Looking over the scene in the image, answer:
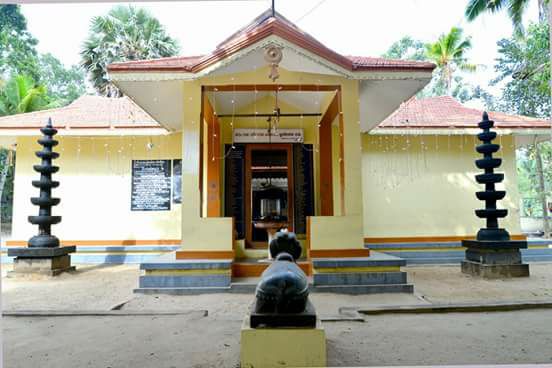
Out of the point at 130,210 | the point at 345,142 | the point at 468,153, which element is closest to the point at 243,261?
the point at 345,142

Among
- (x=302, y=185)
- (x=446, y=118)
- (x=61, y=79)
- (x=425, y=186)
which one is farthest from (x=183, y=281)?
(x=61, y=79)

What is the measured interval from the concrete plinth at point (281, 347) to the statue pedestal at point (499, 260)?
5533 millimetres

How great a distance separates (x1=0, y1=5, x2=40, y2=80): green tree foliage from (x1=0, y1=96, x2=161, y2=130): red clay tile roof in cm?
840

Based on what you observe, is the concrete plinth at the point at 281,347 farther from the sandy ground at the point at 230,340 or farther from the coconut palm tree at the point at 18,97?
the coconut palm tree at the point at 18,97

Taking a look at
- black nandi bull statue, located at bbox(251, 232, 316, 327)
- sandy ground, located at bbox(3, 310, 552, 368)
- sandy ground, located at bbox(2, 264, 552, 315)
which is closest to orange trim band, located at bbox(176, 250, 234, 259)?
sandy ground, located at bbox(2, 264, 552, 315)

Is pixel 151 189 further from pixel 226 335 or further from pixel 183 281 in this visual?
pixel 226 335

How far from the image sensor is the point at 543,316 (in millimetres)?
3992

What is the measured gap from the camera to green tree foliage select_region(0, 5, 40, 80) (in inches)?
625

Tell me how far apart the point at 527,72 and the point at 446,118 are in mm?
2818

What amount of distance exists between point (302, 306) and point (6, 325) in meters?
3.41

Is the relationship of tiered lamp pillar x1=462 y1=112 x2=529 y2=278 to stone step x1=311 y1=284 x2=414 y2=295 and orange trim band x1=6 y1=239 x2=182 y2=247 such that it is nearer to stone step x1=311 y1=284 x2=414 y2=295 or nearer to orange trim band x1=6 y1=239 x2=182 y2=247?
stone step x1=311 y1=284 x2=414 y2=295

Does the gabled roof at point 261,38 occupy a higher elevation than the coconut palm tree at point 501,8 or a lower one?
lower

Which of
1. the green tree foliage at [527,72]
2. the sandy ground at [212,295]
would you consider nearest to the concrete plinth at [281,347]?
the sandy ground at [212,295]

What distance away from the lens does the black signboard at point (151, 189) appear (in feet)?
29.8
